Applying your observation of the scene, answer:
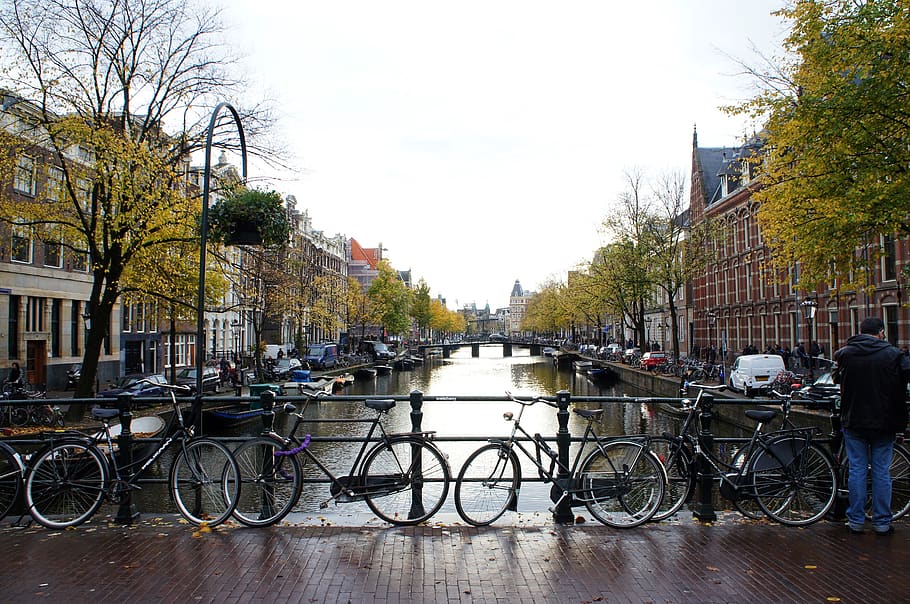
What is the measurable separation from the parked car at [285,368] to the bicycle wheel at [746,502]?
34.2 meters

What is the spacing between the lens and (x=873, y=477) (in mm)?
6191

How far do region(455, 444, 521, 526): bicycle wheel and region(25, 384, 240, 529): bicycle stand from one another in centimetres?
225

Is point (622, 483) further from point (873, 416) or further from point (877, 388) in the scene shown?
point (877, 388)

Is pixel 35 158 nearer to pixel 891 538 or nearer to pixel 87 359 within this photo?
pixel 87 359

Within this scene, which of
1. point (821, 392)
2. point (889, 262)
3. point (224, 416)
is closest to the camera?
point (821, 392)

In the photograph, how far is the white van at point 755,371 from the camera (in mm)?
25781

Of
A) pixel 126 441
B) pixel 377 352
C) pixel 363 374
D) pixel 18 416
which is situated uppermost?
pixel 126 441

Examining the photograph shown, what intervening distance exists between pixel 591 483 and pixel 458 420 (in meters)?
20.3

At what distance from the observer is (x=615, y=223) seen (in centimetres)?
4469

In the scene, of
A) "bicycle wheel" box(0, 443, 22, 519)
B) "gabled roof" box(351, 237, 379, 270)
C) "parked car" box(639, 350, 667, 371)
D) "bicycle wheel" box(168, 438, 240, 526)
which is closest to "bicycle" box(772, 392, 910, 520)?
"bicycle wheel" box(168, 438, 240, 526)

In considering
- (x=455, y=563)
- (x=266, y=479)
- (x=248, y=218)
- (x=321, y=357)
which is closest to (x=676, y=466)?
(x=455, y=563)

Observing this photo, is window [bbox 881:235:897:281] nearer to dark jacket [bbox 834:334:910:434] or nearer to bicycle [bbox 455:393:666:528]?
dark jacket [bbox 834:334:910:434]

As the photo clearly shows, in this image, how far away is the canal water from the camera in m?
11.6

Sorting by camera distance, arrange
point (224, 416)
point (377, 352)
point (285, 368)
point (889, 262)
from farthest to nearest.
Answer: point (377, 352) → point (285, 368) → point (889, 262) → point (224, 416)
